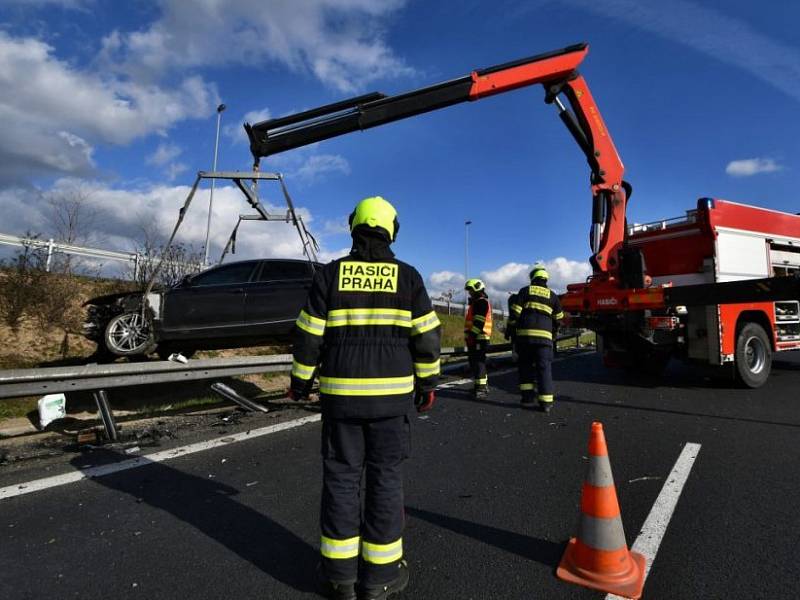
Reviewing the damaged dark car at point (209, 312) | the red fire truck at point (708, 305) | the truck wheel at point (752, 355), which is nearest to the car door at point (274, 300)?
the damaged dark car at point (209, 312)

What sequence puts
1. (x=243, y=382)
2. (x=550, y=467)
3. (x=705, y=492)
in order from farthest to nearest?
1. (x=243, y=382)
2. (x=550, y=467)
3. (x=705, y=492)

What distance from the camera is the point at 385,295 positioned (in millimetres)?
2398

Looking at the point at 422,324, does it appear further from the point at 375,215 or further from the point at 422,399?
the point at 375,215

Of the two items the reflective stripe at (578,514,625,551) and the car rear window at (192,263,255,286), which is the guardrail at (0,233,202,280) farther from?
the reflective stripe at (578,514,625,551)

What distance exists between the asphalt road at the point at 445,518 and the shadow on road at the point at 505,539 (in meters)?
0.01

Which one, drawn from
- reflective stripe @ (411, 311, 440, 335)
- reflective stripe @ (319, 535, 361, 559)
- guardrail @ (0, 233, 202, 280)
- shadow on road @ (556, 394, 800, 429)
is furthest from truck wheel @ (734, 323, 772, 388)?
guardrail @ (0, 233, 202, 280)

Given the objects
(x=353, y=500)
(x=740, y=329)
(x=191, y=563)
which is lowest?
(x=191, y=563)

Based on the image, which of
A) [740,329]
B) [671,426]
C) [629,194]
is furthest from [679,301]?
[629,194]

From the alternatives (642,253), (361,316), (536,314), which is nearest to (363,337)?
(361,316)

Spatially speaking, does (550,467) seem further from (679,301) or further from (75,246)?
(75,246)

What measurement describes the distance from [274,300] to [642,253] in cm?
587

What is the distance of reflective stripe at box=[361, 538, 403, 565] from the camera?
7.39ft

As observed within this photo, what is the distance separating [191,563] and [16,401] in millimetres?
5677

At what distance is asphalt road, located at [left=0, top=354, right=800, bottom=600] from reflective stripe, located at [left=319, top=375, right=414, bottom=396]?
2.98ft
